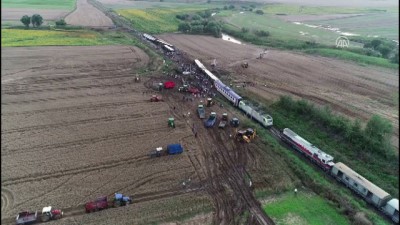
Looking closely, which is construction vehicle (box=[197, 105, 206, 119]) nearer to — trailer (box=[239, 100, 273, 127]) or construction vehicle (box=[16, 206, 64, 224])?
trailer (box=[239, 100, 273, 127])

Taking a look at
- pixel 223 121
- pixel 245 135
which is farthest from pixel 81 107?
pixel 245 135

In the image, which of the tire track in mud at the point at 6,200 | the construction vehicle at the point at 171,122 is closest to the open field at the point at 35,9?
the construction vehicle at the point at 171,122

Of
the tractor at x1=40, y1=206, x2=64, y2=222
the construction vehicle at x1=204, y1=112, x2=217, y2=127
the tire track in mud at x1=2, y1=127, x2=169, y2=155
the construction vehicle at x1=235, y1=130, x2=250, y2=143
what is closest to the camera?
the tractor at x1=40, y1=206, x2=64, y2=222

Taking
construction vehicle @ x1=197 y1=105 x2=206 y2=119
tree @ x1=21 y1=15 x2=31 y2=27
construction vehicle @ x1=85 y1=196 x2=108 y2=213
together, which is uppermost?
tree @ x1=21 y1=15 x2=31 y2=27

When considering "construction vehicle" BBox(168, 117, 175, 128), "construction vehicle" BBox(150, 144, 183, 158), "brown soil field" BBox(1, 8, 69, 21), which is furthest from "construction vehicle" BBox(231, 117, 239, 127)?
"brown soil field" BBox(1, 8, 69, 21)

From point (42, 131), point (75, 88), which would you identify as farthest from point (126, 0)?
point (42, 131)

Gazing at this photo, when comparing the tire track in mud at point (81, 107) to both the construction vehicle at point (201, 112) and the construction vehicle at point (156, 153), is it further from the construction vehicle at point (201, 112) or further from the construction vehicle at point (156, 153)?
the construction vehicle at point (156, 153)
